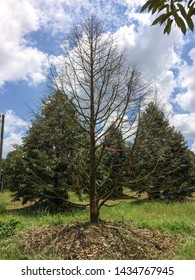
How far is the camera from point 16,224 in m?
10.5

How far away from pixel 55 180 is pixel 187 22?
56.8ft

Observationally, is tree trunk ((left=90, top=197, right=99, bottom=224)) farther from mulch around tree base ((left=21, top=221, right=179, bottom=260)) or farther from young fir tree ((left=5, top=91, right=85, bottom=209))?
young fir tree ((left=5, top=91, right=85, bottom=209))

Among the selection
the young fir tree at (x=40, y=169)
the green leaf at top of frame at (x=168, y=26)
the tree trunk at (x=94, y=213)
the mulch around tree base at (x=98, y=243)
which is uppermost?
the young fir tree at (x=40, y=169)

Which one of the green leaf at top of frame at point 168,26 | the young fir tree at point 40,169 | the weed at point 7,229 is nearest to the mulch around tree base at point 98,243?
the weed at point 7,229

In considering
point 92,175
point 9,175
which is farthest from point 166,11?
point 9,175

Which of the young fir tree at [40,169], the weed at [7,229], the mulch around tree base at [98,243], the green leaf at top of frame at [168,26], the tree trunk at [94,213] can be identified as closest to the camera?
the green leaf at top of frame at [168,26]

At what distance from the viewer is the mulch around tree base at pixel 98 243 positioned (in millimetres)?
7137

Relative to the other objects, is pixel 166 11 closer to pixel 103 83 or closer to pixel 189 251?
pixel 189 251

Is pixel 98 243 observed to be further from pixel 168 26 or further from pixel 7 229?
pixel 168 26

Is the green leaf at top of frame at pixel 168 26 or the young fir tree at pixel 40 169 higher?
the young fir tree at pixel 40 169

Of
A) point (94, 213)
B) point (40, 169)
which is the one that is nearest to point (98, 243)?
point (94, 213)

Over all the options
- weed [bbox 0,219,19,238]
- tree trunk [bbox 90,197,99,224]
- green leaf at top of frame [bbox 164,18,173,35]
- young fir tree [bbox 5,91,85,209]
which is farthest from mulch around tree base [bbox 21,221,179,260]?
young fir tree [bbox 5,91,85,209]

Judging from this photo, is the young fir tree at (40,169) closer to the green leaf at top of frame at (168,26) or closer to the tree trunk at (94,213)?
the tree trunk at (94,213)

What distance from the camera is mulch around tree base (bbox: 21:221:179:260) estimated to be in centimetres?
714
